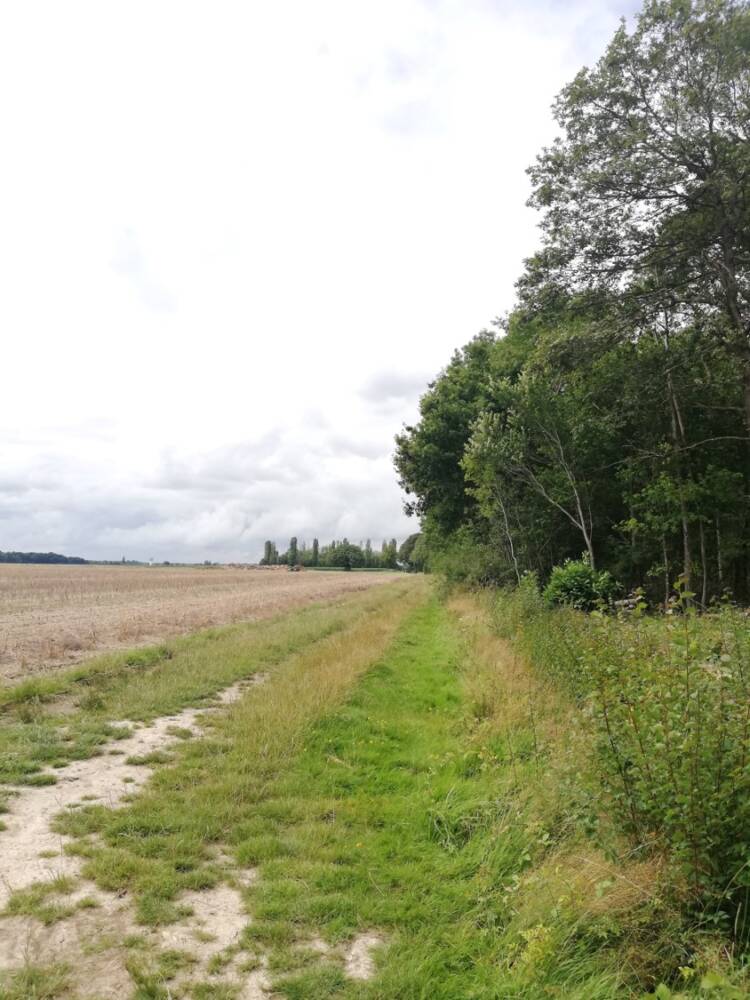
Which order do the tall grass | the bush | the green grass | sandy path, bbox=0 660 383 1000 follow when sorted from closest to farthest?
the green grass
the tall grass
sandy path, bbox=0 660 383 1000
the bush

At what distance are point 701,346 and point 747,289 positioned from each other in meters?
1.73

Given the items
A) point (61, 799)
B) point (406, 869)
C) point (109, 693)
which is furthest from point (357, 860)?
point (109, 693)

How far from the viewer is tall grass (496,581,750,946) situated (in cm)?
306

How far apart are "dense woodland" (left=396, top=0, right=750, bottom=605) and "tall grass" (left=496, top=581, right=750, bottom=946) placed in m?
12.4

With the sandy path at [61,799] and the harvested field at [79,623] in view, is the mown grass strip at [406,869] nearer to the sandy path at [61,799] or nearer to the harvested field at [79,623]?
the sandy path at [61,799]

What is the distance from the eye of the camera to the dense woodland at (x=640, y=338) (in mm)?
13148

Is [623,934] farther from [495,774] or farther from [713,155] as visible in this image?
[713,155]

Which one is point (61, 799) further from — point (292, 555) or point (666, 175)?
point (292, 555)

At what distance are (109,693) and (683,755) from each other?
30.8 feet

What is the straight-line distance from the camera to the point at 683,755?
10.6 ft

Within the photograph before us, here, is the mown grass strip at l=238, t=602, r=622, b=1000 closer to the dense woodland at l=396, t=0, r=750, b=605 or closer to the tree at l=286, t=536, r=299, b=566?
the dense woodland at l=396, t=0, r=750, b=605

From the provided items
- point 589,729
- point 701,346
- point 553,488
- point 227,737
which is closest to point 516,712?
point 589,729

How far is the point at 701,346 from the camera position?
623 inches

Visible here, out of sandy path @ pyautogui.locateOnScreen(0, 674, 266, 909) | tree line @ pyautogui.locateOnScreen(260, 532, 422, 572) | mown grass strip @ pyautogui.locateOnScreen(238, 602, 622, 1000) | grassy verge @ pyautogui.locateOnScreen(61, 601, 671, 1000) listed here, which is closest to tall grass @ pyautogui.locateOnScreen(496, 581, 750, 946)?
grassy verge @ pyautogui.locateOnScreen(61, 601, 671, 1000)
